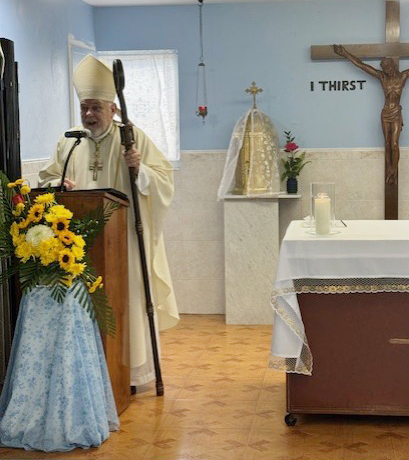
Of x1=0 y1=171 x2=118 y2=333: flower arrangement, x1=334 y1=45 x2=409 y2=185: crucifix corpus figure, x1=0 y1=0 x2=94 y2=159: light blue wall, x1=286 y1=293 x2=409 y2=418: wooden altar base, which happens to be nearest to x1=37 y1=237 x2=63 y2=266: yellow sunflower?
x1=0 y1=171 x2=118 y2=333: flower arrangement

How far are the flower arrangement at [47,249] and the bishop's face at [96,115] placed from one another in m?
1.08

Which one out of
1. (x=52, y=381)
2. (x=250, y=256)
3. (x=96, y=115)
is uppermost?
(x=96, y=115)

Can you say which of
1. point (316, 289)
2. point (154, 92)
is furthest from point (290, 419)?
point (154, 92)

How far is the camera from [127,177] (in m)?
5.39

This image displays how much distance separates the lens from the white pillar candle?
460 centimetres

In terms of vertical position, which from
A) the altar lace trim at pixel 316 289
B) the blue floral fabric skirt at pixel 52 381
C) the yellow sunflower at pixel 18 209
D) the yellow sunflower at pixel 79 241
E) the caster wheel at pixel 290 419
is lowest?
the caster wheel at pixel 290 419

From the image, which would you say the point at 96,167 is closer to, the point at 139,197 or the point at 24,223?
the point at 139,197

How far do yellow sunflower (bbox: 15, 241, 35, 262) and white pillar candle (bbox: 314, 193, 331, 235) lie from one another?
4.47ft

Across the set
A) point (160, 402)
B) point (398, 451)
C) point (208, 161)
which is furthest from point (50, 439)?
point (208, 161)

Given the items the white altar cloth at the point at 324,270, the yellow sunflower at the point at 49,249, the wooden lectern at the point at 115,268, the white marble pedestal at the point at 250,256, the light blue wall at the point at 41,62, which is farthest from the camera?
the white marble pedestal at the point at 250,256

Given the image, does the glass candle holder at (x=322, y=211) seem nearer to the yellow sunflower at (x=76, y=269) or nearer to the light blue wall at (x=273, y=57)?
the yellow sunflower at (x=76, y=269)

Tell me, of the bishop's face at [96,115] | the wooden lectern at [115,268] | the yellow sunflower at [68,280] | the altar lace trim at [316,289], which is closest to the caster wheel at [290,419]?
the altar lace trim at [316,289]

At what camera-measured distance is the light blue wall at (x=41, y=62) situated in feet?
19.6

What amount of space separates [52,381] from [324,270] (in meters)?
1.33
